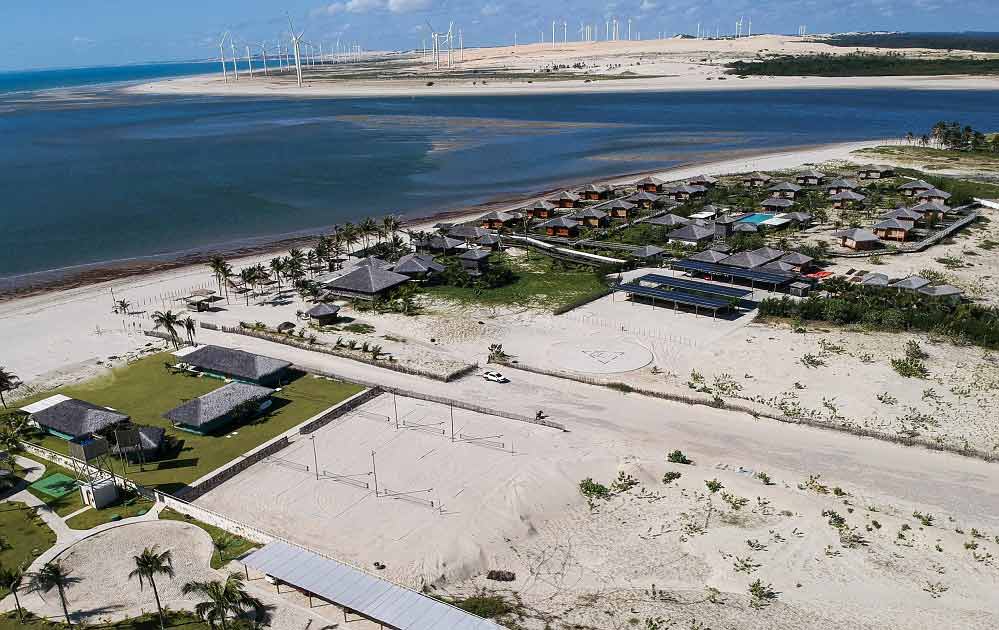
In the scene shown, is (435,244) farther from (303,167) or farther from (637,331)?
(303,167)

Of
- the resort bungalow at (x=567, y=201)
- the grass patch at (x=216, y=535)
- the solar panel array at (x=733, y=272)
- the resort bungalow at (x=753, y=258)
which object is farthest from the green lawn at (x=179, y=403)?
the resort bungalow at (x=567, y=201)

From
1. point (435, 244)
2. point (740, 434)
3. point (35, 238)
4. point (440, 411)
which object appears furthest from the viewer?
point (35, 238)

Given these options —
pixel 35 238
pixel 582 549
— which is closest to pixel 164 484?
pixel 582 549

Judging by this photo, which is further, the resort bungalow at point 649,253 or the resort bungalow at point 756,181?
the resort bungalow at point 756,181

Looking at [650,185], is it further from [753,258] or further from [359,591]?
[359,591]

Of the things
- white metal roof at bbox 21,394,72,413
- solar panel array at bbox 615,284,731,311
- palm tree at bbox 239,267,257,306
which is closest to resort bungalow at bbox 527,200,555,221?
solar panel array at bbox 615,284,731,311

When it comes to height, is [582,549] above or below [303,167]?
below

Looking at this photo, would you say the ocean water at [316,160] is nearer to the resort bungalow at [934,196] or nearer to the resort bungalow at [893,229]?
the resort bungalow at [934,196]
